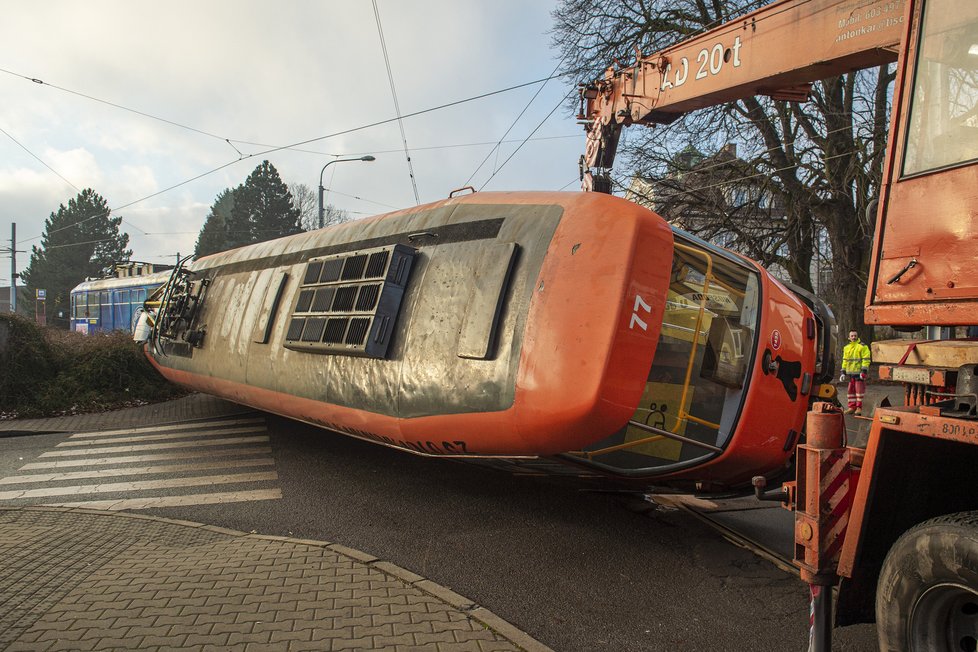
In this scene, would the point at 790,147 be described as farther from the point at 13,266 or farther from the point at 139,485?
the point at 13,266

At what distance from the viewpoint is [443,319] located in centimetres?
478

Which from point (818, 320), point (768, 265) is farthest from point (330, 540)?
point (768, 265)

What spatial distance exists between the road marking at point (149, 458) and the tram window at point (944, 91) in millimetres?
7889

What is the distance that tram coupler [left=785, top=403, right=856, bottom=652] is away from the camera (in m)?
2.94

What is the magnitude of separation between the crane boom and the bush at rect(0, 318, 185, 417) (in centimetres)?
969

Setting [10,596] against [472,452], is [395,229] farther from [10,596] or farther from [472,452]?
[10,596]

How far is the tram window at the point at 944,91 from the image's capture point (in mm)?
2574

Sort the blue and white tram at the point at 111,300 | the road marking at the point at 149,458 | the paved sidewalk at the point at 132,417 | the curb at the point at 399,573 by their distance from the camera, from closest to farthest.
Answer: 1. the curb at the point at 399,573
2. the road marking at the point at 149,458
3. the paved sidewalk at the point at 132,417
4. the blue and white tram at the point at 111,300

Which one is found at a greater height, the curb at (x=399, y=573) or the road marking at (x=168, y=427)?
the curb at (x=399, y=573)

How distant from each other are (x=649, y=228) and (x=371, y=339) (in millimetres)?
2292

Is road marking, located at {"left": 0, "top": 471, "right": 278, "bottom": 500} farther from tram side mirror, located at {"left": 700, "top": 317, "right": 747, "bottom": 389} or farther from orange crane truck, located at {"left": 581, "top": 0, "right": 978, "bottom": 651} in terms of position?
orange crane truck, located at {"left": 581, "top": 0, "right": 978, "bottom": 651}

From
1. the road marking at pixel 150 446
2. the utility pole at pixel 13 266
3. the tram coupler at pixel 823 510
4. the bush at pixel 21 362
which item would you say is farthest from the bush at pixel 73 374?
the utility pole at pixel 13 266

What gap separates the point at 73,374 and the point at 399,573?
35.6ft

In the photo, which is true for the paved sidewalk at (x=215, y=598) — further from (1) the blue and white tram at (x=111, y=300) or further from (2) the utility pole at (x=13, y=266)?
(2) the utility pole at (x=13, y=266)
